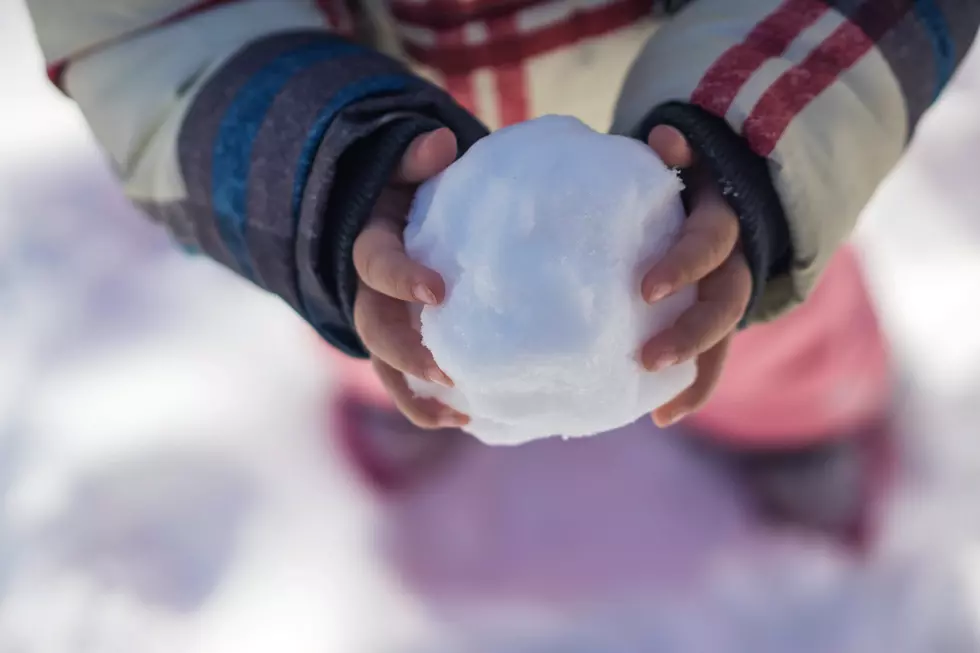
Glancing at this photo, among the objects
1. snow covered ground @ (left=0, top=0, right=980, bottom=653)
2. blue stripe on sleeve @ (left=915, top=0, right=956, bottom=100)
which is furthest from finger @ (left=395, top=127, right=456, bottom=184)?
snow covered ground @ (left=0, top=0, right=980, bottom=653)

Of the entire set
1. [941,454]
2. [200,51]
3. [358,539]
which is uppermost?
[200,51]

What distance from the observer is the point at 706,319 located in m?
0.33

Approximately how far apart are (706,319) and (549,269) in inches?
3.0

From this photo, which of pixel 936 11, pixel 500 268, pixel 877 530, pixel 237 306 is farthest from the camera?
pixel 237 306

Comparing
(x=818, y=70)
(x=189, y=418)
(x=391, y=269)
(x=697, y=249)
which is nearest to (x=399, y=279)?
(x=391, y=269)

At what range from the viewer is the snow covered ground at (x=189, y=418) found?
622mm

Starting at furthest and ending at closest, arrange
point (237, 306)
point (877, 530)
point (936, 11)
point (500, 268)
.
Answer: point (237, 306) → point (877, 530) → point (936, 11) → point (500, 268)

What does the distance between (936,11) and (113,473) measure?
0.61 m

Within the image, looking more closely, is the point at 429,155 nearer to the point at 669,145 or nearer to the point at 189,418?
the point at 669,145

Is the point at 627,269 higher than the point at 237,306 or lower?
higher

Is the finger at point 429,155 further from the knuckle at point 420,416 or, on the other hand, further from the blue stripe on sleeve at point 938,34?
the blue stripe on sleeve at point 938,34

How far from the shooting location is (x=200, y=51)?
1.46ft

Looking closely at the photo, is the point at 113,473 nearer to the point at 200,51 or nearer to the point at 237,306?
the point at 237,306

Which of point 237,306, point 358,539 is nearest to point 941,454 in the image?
point 358,539
